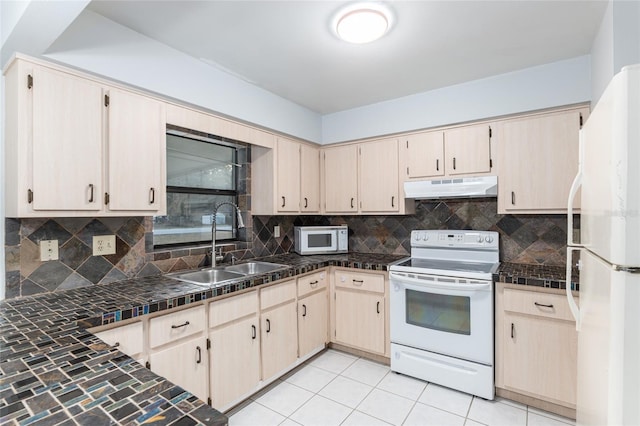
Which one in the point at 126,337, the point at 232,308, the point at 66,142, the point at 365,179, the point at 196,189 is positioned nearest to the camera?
the point at 126,337

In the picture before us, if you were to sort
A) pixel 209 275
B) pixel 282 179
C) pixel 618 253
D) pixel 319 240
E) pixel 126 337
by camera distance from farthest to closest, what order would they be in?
pixel 319 240 → pixel 282 179 → pixel 209 275 → pixel 126 337 → pixel 618 253

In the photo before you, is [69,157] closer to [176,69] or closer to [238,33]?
[176,69]

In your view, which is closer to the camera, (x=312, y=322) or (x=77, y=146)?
(x=77, y=146)

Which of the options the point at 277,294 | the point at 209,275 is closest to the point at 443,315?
the point at 277,294

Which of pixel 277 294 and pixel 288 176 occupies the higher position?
pixel 288 176

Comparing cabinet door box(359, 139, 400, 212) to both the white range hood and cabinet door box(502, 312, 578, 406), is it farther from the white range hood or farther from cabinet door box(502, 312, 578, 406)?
cabinet door box(502, 312, 578, 406)

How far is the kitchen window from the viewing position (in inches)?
99.7

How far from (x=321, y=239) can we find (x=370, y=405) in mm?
1608

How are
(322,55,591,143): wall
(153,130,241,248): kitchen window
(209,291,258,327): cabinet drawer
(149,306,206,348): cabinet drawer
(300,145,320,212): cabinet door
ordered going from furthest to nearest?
(300,145,320,212): cabinet door
(153,130,241,248): kitchen window
(322,55,591,143): wall
(209,291,258,327): cabinet drawer
(149,306,206,348): cabinet drawer

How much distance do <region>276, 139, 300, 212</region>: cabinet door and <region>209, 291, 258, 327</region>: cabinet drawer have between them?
1.02 meters

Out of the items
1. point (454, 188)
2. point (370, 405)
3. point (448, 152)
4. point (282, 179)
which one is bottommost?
point (370, 405)

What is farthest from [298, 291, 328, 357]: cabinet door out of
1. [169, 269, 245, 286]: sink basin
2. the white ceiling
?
the white ceiling

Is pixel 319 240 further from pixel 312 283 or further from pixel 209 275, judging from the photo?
pixel 209 275

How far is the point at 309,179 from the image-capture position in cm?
333
